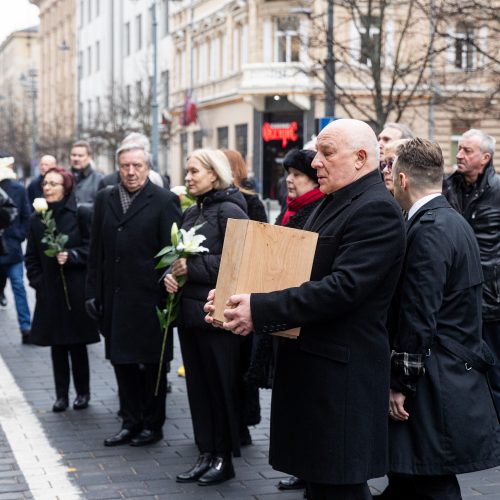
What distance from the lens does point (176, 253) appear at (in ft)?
21.3

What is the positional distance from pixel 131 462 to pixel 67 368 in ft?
5.96

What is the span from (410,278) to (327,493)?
0.99 m

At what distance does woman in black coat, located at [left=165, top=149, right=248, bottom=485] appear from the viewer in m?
6.47

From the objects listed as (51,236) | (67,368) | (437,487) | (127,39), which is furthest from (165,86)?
(437,487)

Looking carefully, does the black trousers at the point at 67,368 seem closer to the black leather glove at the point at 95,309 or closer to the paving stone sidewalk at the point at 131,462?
the paving stone sidewalk at the point at 131,462

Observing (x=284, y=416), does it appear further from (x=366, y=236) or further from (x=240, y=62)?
(x=240, y=62)

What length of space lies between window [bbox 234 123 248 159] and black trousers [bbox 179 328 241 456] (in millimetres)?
35771

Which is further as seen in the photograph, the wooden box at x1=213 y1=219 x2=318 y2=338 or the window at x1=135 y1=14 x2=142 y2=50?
the window at x1=135 y1=14 x2=142 y2=50

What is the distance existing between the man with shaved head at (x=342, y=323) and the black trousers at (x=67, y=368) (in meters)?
4.29

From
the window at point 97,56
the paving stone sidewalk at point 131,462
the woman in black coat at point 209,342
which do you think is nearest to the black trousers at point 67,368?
the paving stone sidewalk at point 131,462

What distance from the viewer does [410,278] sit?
4.64m

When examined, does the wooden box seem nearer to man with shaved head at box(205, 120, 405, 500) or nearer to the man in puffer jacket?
man with shaved head at box(205, 120, 405, 500)

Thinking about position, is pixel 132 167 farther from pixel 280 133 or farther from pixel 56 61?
pixel 56 61

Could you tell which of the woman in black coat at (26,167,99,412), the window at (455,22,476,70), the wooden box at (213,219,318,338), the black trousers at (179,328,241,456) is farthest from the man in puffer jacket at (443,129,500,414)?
the window at (455,22,476,70)
